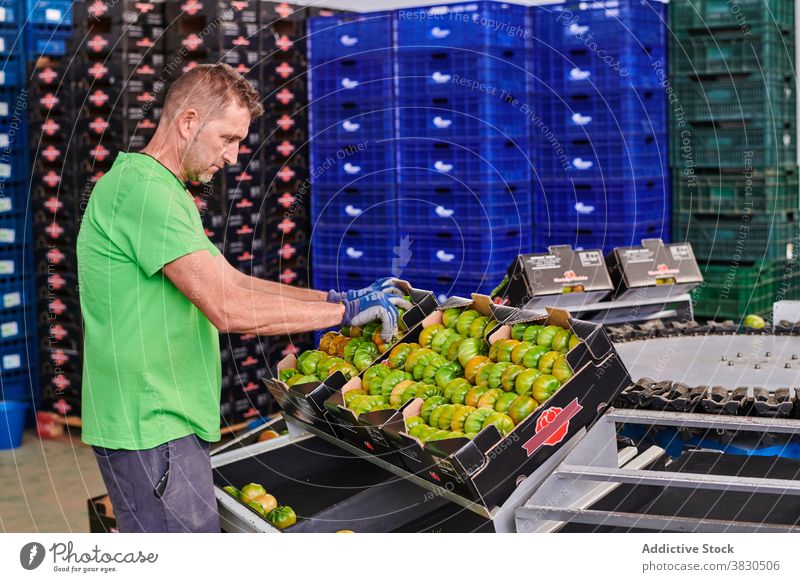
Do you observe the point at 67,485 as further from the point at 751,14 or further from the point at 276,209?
the point at 751,14

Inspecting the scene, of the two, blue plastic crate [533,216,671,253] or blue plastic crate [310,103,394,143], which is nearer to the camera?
blue plastic crate [310,103,394,143]

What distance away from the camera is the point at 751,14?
26.9 feet

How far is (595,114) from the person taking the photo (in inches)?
313

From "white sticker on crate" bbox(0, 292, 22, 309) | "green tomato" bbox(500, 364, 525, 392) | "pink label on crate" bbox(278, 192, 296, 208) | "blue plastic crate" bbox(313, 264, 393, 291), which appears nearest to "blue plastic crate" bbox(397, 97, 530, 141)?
"blue plastic crate" bbox(313, 264, 393, 291)

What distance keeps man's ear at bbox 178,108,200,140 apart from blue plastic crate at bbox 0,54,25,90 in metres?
6.27

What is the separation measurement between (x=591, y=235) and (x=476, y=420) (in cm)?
526

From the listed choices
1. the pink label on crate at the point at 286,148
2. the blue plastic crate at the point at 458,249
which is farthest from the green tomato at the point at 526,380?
the pink label on crate at the point at 286,148

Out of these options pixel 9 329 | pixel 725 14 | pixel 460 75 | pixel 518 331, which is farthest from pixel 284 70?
pixel 518 331

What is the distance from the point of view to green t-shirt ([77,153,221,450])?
2.98 meters

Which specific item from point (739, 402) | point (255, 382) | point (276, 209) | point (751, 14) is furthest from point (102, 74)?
point (739, 402)

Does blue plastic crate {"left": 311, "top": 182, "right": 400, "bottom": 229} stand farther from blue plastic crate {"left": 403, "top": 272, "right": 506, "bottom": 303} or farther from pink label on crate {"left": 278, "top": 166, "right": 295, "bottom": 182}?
blue plastic crate {"left": 403, "top": 272, "right": 506, "bottom": 303}

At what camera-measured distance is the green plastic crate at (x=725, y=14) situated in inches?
319

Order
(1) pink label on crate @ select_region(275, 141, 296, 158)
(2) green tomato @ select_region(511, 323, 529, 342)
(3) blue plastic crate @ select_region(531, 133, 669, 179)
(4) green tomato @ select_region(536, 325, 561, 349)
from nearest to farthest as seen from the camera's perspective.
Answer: (4) green tomato @ select_region(536, 325, 561, 349) < (2) green tomato @ select_region(511, 323, 529, 342) < (3) blue plastic crate @ select_region(531, 133, 669, 179) < (1) pink label on crate @ select_region(275, 141, 296, 158)

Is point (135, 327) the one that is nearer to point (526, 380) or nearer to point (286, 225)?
point (526, 380)
